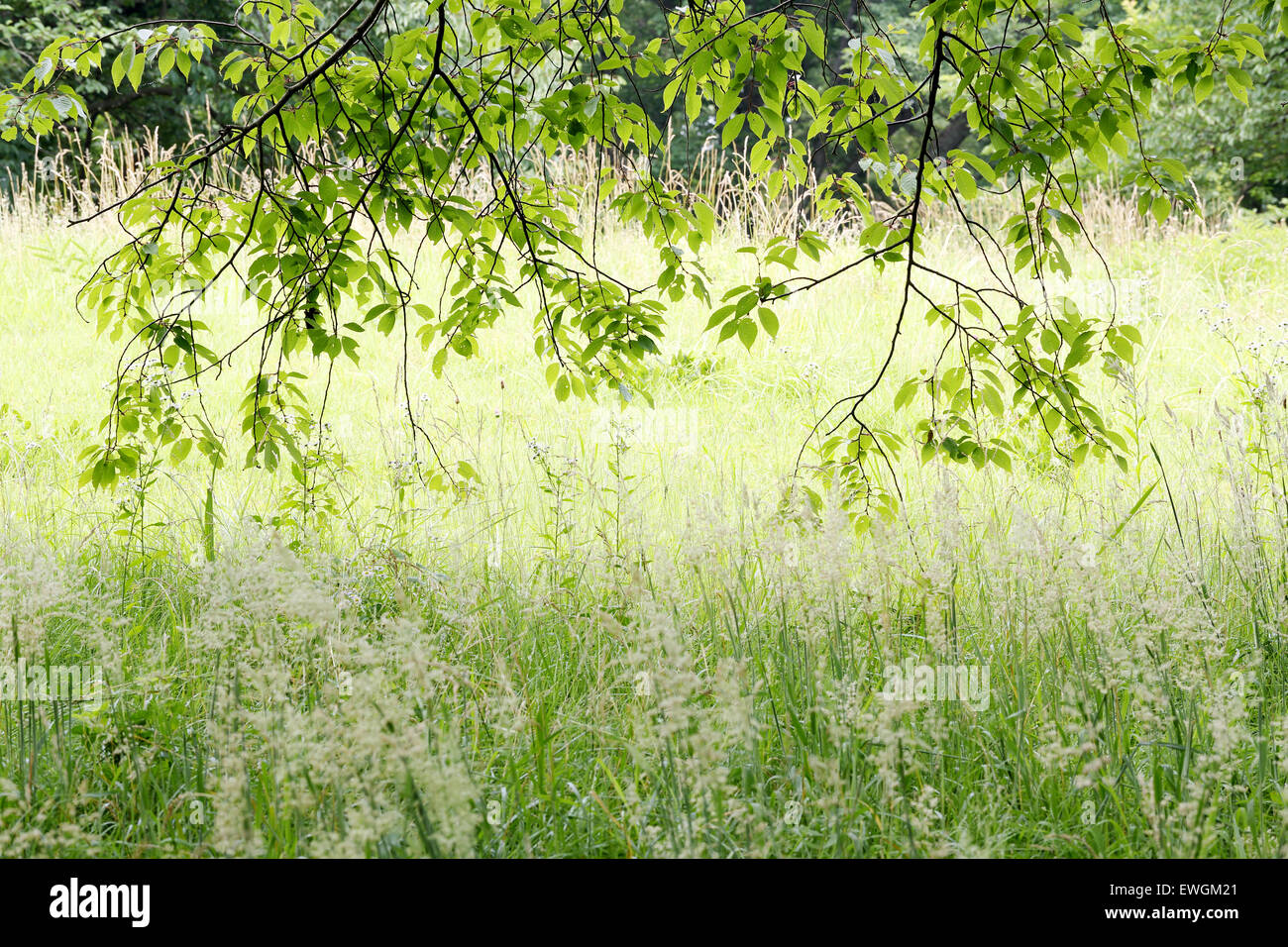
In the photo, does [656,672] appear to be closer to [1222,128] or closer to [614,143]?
[614,143]

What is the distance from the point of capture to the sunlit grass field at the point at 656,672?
1551 mm

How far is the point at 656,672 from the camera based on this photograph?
68.9 inches

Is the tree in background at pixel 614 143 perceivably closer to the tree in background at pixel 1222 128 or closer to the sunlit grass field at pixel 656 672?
the sunlit grass field at pixel 656 672

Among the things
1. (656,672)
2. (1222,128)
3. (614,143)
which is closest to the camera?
(656,672)

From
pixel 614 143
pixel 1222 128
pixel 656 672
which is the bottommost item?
pixel 656 672

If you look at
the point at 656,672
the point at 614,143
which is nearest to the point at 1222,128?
the point at 614,143

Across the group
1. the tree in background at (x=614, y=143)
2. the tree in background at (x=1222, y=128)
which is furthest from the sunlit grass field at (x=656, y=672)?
the tree in background at (x=1222, y=128)

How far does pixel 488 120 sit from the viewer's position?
88.5 inches

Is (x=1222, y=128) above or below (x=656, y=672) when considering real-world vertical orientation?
above

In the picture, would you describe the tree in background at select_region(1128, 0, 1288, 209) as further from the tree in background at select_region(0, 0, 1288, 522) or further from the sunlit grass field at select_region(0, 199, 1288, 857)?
the tree in background at select_region(0, 0, 1288, 522)

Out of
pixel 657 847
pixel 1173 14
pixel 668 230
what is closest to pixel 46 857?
pixel 657 847

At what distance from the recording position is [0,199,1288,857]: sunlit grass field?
5.09 ft

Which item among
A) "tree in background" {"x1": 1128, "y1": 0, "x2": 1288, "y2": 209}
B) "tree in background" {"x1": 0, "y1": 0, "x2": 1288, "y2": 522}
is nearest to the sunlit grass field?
"tree in background" {"x1": 0, "y1": 0, "x2": 1288, "y2": 522}
